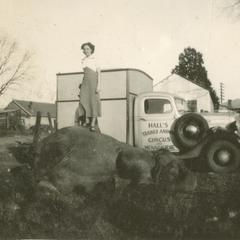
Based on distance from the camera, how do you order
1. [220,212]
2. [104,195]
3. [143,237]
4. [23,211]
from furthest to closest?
[104,195]
[23,211]
[220,212]
[143,237]

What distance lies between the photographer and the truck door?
10222 millimetres

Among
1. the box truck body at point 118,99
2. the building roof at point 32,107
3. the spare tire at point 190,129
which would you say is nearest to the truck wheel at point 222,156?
the spare tire at point 190,129

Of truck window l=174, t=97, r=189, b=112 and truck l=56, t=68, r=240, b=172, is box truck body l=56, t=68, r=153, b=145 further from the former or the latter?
truck window l=174, t=97, r=189, b=112

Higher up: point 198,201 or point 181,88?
point 181,88

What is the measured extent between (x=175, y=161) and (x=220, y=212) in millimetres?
1939

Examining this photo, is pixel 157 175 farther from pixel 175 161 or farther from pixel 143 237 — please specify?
pixel 143 237

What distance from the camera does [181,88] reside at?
1585 inches

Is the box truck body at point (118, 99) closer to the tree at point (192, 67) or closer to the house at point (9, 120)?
the house at point (9, 120)

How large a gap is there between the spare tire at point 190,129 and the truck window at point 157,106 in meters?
0.89

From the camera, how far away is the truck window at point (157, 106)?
34.6ft

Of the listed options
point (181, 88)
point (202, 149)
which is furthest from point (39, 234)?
point (181, 88)

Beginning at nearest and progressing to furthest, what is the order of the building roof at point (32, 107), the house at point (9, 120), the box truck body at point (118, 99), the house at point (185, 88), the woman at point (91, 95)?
the woman at point (91, 95) < the box truck body at point (118, 99) < the house at point (9, 120) < the house at point (185, 88) < the building roof at point (32, 107)

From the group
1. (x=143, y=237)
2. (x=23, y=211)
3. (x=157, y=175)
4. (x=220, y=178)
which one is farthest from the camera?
(x=220, y=178)

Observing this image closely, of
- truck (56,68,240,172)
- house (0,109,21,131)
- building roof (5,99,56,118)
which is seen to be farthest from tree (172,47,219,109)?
truck (56,68,240,172)
